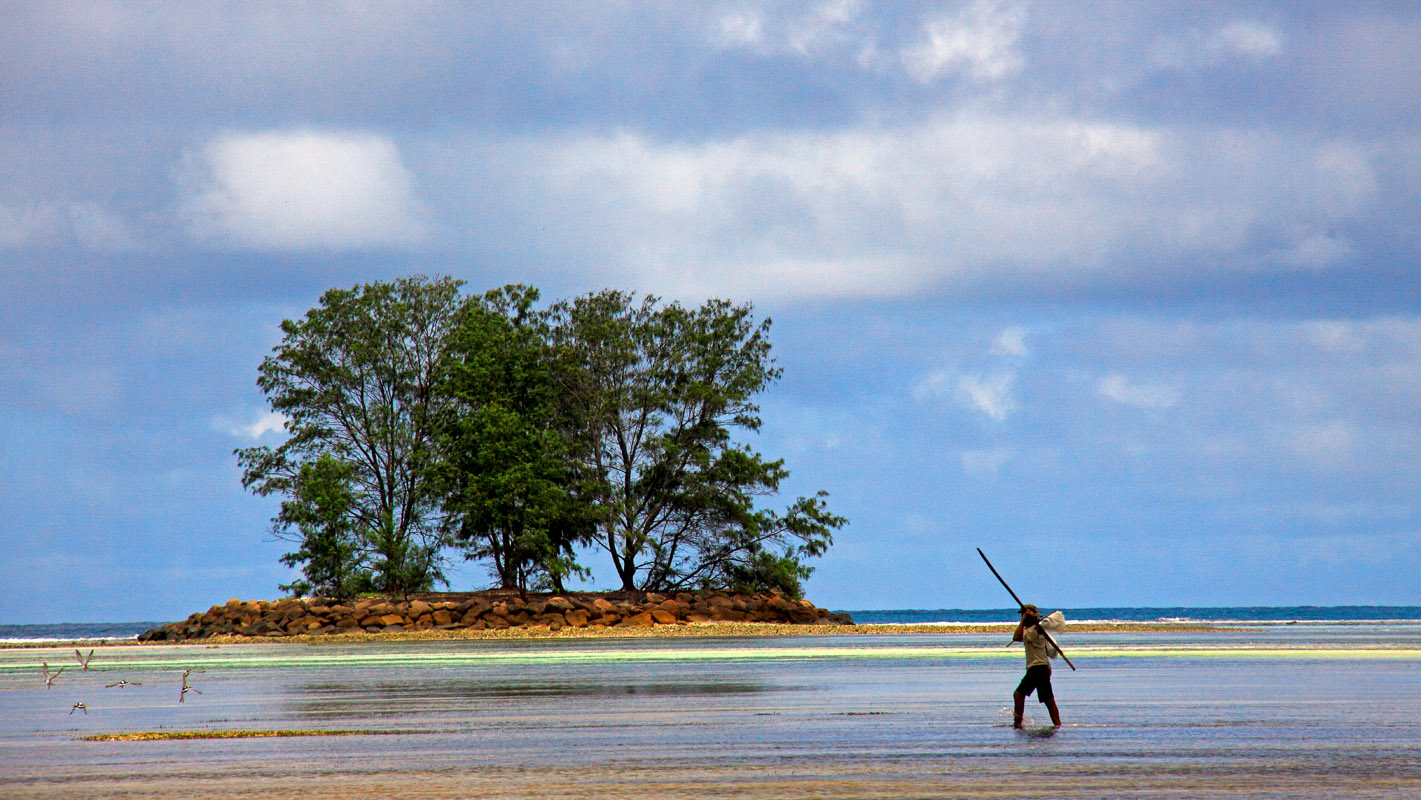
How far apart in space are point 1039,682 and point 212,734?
12262mm

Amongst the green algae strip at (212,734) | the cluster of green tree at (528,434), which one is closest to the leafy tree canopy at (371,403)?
the cluster of green tree at (528,434)

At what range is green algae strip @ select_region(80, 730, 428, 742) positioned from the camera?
771 inches

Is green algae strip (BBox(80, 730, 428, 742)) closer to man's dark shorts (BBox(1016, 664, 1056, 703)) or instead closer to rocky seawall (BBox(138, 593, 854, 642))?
man's dark shorts (BBox(1016, 664, 1056, 703))

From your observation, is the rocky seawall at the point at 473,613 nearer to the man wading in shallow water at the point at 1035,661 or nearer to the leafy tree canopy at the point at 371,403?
the leafy tree canopy at the point at 371,403

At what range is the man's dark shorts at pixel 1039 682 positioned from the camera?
63.2 ft

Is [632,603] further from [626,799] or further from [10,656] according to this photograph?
[626,799]

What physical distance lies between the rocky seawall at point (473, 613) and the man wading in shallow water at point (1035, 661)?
4554 centimetres

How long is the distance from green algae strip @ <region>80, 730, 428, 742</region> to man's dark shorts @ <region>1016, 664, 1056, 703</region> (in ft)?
29.3

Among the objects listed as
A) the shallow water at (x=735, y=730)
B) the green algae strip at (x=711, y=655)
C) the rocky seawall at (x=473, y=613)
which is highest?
the rocky seawall at (x=473, y=613)

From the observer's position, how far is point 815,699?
24.9 metres

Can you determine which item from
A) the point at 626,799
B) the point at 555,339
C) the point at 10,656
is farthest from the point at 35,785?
the point at 555,339

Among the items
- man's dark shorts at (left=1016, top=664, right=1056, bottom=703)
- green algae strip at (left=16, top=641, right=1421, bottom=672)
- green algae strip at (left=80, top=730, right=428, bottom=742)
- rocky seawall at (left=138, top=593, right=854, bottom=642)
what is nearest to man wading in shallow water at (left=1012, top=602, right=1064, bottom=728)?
man's dark shorts at (left=1016, top=664, right=1056, bottom=703)

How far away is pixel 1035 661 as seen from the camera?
1953cm

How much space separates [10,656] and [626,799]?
56251 millimetres
